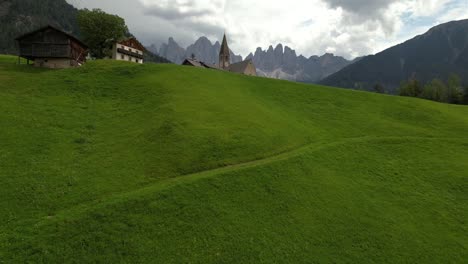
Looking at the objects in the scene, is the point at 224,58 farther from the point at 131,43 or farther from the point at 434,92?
the point at 434,92

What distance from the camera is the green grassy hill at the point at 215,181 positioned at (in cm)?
1981

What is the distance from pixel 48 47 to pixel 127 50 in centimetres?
3965

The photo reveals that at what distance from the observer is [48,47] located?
63750mm

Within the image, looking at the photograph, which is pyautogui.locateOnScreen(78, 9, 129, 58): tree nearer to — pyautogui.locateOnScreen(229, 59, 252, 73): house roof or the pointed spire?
pyautogui.locateOnScreen(229, 59, 252, 73): house roof

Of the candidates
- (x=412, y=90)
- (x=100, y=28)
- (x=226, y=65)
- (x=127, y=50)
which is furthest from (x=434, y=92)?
(x=100, y=28)

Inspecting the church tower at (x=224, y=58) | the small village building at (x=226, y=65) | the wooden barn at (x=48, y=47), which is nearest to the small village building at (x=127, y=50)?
the small village building at (x=226, y=65)

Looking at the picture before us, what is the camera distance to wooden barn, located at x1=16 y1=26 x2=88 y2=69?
63.1 metres

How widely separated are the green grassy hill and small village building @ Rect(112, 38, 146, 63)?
52.2 meters

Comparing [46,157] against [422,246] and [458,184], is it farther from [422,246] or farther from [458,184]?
[458,184]

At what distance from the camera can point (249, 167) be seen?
2795 centimetres

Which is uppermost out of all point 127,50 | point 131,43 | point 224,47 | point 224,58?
point 224,47

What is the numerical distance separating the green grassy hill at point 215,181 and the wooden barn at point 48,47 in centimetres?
1626

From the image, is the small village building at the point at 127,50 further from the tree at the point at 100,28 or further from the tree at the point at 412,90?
the tree at the point at 412,90

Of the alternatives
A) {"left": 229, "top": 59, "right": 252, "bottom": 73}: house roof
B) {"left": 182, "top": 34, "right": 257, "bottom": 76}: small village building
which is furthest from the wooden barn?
{"left": 229, "top": 59, "right": 252, "bottom": 73}: house roof
